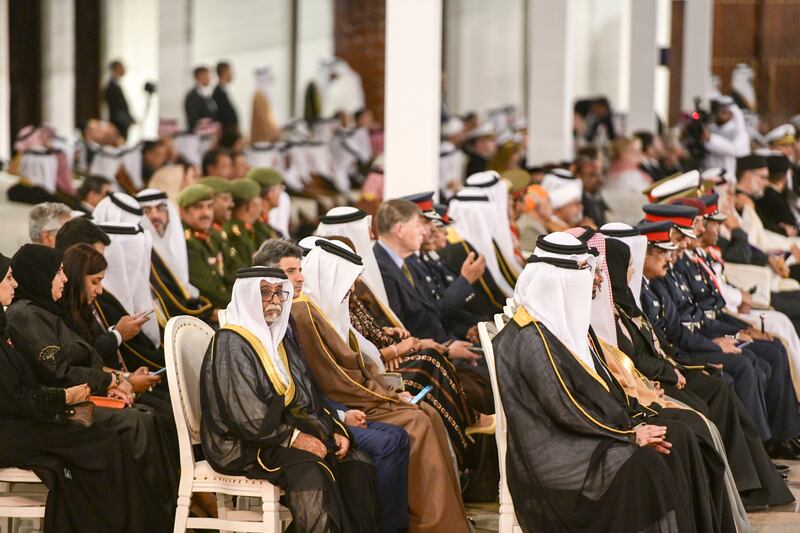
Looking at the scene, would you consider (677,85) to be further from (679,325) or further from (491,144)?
(679,325)

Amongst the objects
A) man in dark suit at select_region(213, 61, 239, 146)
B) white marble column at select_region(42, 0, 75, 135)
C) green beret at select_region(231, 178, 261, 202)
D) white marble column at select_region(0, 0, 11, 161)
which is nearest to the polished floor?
green beret at select_region(231, 178, 261, 202)

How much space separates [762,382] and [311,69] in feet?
49.5

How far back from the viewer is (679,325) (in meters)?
6.81

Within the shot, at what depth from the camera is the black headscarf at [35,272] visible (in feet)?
16.9

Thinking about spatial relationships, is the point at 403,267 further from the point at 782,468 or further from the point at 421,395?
the point at 782,468

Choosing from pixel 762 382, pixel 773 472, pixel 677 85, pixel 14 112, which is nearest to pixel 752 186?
pixel 762 382

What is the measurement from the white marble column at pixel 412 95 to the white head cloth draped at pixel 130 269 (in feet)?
7.72

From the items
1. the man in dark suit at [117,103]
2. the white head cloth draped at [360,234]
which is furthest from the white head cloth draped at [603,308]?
the man in dark suit at [117,103]

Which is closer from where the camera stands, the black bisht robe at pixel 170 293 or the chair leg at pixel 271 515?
the chair leg at pixel 271 515

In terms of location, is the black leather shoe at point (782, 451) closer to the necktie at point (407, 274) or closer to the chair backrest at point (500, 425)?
the necktie at point (407, 274)

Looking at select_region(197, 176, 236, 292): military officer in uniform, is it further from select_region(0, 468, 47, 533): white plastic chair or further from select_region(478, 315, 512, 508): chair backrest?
select_region(478, 315, 512, 508): chair backrest

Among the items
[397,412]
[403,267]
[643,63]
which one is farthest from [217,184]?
[643,63]

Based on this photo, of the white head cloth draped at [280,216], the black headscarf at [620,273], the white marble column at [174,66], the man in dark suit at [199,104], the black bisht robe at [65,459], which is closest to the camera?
the black bisht robe at [65,459]

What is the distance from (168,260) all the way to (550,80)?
19.0 feet
